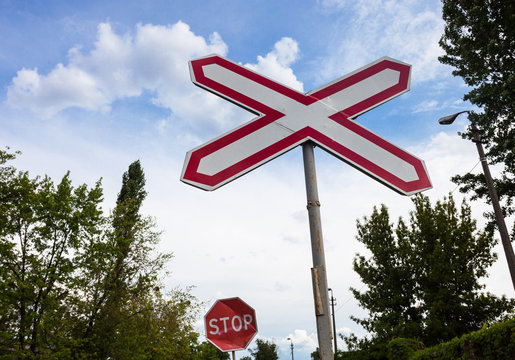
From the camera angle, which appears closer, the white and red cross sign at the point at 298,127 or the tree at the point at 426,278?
the white and red cross sign at the point at 298,127

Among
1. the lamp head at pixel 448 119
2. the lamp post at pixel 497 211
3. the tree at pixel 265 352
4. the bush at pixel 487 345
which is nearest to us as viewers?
the bush at pixel 487 345

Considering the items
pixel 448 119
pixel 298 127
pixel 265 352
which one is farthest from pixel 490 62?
pixel 265 352

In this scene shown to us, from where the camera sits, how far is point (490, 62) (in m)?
17.3

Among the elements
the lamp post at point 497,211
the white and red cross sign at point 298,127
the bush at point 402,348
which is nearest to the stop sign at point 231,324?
the white and red cross sign at point 298,127

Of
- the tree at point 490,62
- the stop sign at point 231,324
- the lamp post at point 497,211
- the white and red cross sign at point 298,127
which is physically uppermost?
the tree at point 490,62

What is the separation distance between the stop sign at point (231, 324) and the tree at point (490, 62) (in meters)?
15.9

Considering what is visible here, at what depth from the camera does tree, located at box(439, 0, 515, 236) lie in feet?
53.1

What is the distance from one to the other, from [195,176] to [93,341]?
2513 cm

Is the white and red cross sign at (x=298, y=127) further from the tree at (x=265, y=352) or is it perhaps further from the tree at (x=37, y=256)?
the tree at (x=265, y=352)

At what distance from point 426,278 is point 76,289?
66.3 ft

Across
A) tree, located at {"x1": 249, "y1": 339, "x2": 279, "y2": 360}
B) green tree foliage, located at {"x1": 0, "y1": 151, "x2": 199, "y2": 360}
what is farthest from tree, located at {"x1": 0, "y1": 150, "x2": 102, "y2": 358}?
tree, located at {"x1": 249, "y1": 339, "x2": 279, "y2": 360}

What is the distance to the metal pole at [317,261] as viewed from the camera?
1.62 m

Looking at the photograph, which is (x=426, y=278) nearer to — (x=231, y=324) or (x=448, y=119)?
(x=448, y=119)

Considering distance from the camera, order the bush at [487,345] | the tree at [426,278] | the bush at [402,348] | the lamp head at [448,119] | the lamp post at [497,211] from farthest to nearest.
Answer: the tree at [426,278] < the bush at [402,348] < the lamp head at [448,119] < the lamp post at [497,211] < the bush at [487,345]
